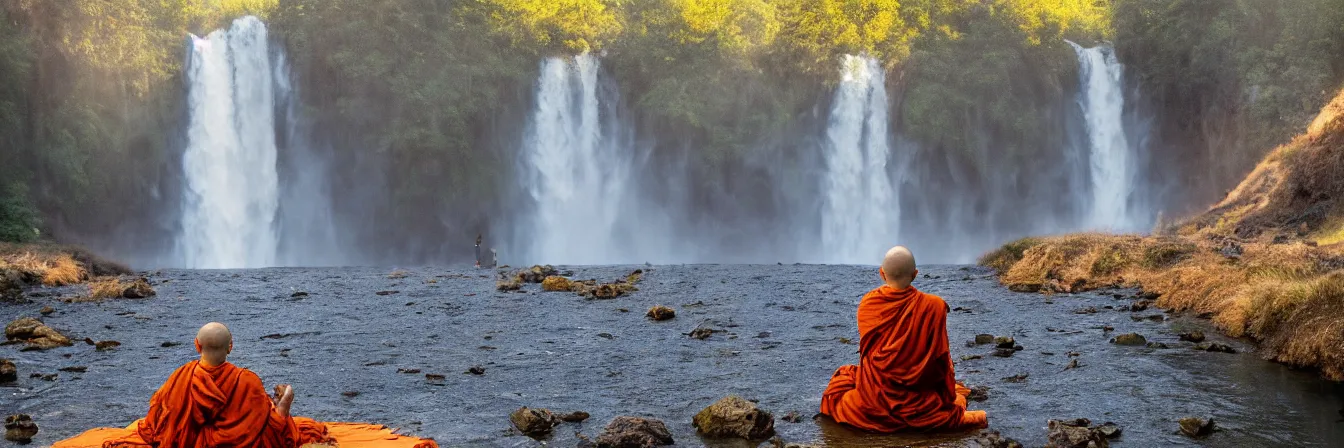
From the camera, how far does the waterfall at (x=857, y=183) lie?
53.8 metres

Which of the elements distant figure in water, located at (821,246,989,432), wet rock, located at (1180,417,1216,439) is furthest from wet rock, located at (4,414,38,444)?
wet rock, located at (1180,417,1216,439)

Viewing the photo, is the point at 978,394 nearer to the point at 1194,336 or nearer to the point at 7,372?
the point at 1194,336

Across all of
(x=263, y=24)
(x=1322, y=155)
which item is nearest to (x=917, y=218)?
(x=1322, y=155)

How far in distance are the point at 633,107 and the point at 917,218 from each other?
52.3ft

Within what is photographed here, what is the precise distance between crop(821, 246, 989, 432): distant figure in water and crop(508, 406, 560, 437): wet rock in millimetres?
3169

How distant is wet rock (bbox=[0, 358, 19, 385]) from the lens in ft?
46.2


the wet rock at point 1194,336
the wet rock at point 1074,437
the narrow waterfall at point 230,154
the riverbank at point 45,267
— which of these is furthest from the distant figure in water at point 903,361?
the narrow waterfall at point 230,154

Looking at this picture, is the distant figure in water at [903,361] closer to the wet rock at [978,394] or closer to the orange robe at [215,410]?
the wet rock at [978,394]

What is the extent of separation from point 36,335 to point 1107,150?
158 ft

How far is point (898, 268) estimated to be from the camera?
394 inches

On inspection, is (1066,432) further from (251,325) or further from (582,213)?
(582,213)

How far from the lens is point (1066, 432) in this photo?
10.3 m

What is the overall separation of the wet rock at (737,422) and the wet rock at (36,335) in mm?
12124

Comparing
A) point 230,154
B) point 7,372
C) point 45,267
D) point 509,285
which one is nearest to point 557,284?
point 509,285
